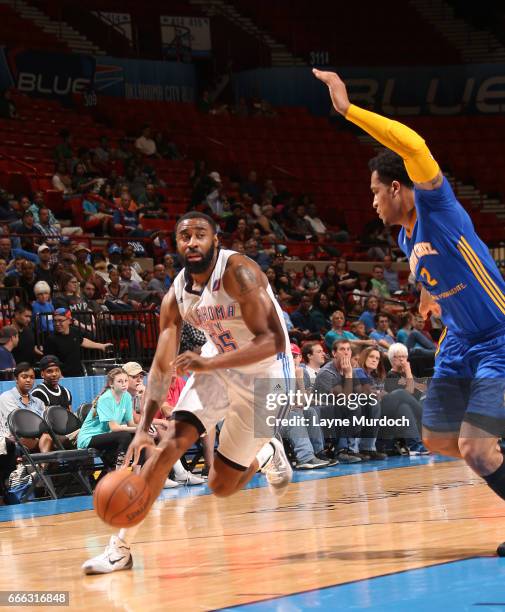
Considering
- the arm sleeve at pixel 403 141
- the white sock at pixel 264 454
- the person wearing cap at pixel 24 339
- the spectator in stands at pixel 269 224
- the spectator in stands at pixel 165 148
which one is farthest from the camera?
the spectator in stands at pixel 165 148

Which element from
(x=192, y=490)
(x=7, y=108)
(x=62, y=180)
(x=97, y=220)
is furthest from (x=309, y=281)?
(x=7, y=108)

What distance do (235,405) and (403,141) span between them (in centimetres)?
184

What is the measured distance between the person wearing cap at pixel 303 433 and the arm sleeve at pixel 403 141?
6400 mm

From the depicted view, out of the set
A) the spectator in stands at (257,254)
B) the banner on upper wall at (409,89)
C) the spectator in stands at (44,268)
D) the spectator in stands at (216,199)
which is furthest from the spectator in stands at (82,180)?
the banner on upper wall at (409,89)

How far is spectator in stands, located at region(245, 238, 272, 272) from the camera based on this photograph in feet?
55.2

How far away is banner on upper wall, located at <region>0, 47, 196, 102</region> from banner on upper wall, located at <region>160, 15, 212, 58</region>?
0.65m

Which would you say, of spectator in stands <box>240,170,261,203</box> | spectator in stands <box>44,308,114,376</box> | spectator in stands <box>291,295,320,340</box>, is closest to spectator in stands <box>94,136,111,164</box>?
spectator in stands <box>240,170,261,203</box>

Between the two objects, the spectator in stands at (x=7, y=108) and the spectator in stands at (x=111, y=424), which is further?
the spectator in stands at (x=7, y=108)

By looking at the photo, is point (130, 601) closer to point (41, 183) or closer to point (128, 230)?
point (128, 230)

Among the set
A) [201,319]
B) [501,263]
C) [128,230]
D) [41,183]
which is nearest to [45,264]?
[128,230]

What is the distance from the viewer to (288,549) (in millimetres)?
6438

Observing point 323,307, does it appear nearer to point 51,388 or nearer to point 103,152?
point 51,388

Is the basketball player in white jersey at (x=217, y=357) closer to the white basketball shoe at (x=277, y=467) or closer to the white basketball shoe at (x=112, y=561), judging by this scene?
the white basketball shoe at (x=112, y=561)

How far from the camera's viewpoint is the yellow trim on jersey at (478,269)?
5.27 m
